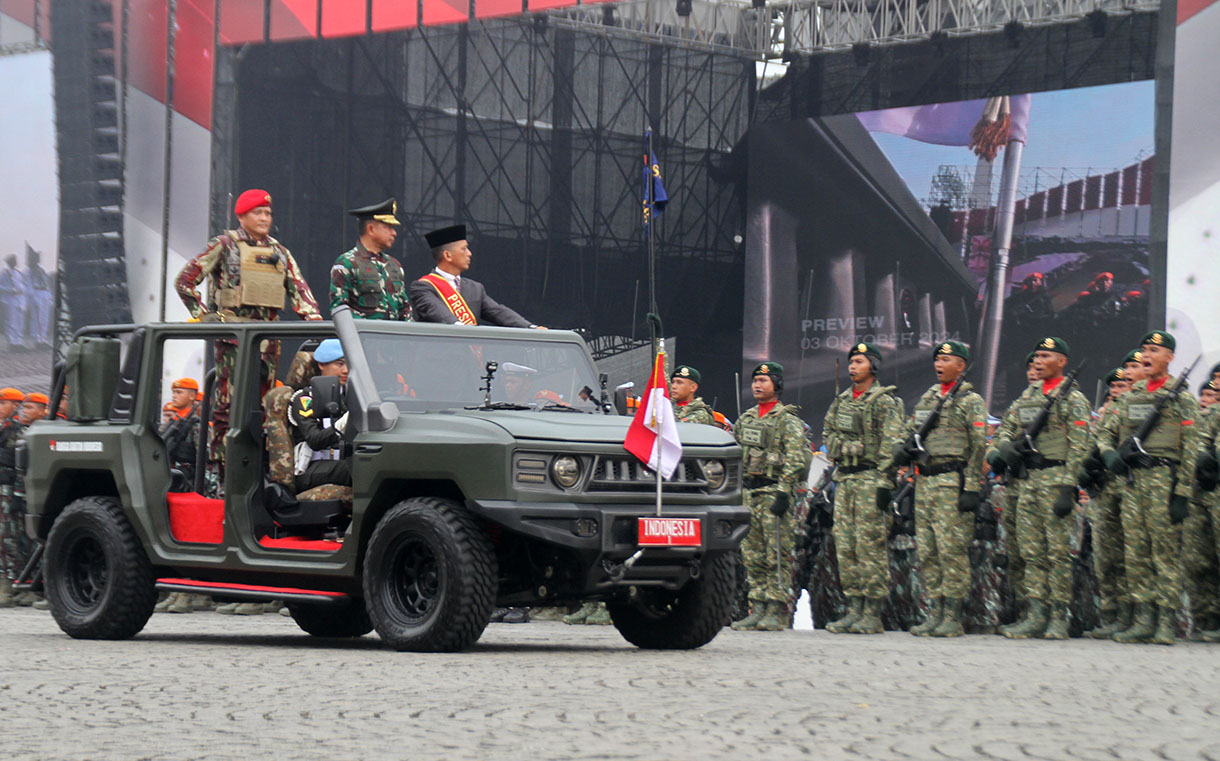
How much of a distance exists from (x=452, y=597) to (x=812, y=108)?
24.2m

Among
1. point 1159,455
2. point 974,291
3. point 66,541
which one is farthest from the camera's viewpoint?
point 974,291

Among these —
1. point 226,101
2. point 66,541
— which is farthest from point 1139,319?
point 66,541

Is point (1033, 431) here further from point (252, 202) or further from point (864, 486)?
point (252, 202)

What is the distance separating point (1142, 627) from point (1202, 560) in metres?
0.83

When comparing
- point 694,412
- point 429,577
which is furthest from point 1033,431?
point 429,577

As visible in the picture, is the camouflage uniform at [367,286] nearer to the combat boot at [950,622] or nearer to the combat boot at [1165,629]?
the combat boot at [950,622]

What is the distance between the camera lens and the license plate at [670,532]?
8938 mm

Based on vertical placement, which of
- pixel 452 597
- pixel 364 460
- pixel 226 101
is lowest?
pixel 452 597

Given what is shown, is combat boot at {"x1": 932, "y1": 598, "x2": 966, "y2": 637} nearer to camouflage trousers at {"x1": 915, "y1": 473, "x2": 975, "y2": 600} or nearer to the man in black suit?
camouflage trousers at {"x1": 915, "y1": 473, "x2": 975, "y2": 600}

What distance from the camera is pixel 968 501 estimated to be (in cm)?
1231

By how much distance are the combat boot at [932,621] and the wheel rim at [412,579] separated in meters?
4.74

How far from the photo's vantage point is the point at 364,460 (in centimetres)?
923

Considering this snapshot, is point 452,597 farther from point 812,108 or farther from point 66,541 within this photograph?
point 812,108

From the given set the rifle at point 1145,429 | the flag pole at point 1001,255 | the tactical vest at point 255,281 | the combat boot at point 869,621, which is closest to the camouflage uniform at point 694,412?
the combat boot at point 869,621
